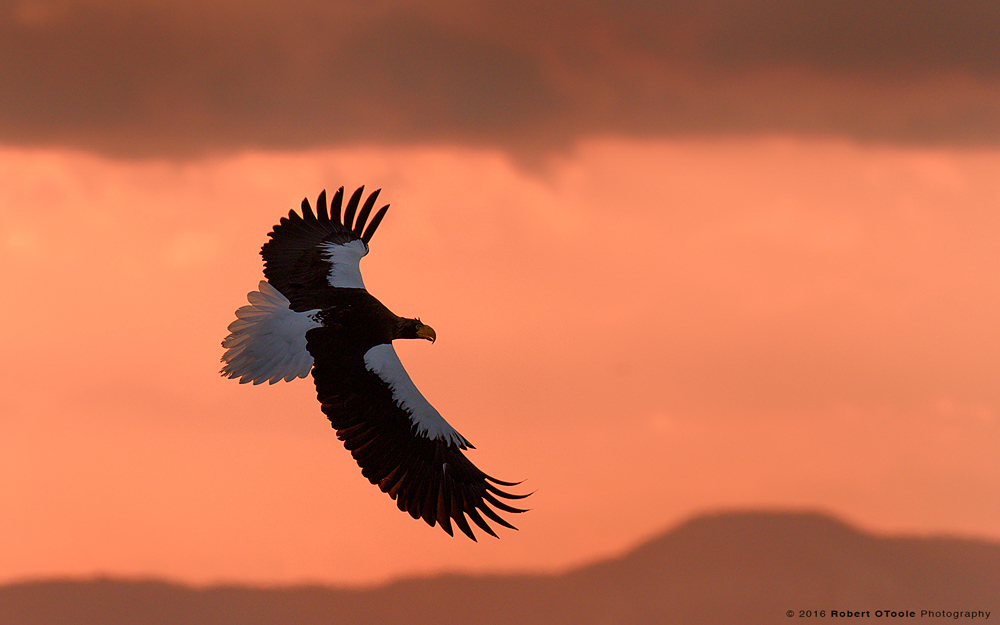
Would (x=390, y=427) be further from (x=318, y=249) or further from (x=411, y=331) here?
(x=318, y=249)

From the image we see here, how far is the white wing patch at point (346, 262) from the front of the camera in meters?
15.9

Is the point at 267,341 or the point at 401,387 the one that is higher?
the point at 267,341

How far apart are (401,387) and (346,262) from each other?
2.19 m

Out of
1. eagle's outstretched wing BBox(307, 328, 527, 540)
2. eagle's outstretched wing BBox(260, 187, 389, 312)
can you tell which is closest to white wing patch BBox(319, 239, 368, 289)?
eagle's outstretched wing BBox(260, 187, 389, 312)

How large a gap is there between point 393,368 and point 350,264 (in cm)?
182

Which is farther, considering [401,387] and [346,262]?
[346,262]

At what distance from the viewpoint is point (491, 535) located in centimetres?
1547

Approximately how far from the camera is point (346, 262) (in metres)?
16.0

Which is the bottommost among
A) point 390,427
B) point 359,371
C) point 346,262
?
point 390,427

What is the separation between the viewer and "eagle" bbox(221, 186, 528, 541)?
15.7 metres

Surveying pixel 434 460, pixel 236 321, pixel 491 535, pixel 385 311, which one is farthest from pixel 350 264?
pixel 491 535

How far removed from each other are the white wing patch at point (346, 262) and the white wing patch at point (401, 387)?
112 centimetres

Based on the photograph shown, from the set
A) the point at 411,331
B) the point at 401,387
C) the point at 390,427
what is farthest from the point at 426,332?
the point at 390,427

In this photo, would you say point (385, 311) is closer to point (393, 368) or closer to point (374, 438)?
point (393, 368)
